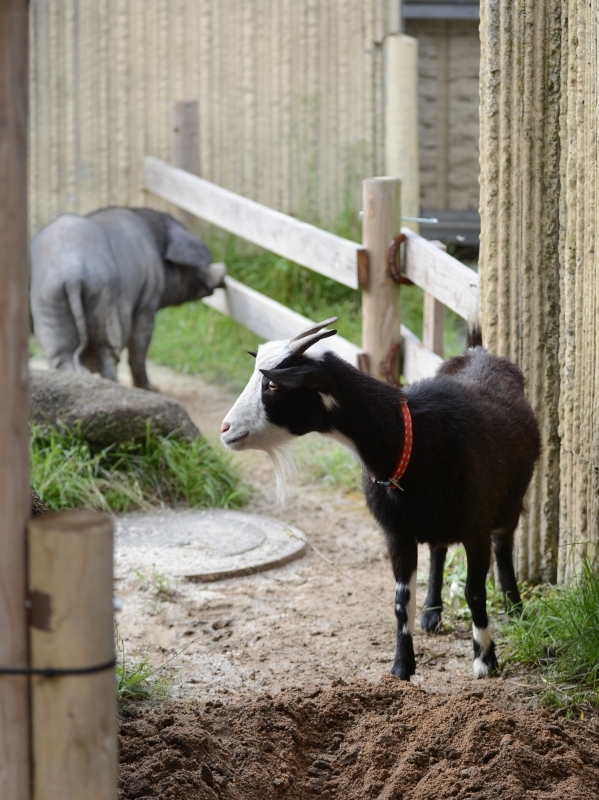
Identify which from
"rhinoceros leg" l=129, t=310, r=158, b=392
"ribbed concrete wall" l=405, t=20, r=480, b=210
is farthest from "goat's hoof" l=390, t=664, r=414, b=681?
"ribbed concrete wall" l=405, t=20, r=480, b=210

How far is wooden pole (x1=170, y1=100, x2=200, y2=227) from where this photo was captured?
10266 millimetres

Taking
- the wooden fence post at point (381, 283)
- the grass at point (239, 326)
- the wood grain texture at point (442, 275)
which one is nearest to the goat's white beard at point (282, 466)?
the wood grain texture at point (442, 275)

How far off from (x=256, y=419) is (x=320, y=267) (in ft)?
13.1

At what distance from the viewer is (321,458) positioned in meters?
7.11

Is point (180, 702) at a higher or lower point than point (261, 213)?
lower

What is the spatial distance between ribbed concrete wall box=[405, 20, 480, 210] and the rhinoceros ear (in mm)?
3894

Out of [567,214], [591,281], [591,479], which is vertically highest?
[567,214]

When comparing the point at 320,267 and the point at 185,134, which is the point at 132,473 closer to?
the point at 320,267

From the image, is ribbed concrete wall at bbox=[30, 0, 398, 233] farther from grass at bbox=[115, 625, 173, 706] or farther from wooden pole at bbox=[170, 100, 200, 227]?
grass at bbox=[115, 625, 173, 706]

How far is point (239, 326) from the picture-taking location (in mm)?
9875

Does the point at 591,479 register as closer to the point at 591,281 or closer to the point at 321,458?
the point at 591,281

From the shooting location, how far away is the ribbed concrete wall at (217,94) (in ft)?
36.5

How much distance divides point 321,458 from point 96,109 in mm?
5860

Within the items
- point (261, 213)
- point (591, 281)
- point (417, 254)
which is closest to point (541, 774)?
point (591, 281)
